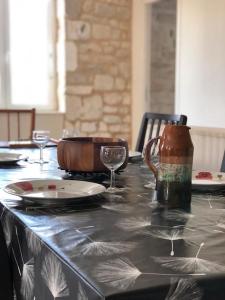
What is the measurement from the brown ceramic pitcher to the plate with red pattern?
237 mm

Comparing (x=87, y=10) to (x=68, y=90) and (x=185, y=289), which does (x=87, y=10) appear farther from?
(x=185, y=289)

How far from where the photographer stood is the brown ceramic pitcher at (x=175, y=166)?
1174mm

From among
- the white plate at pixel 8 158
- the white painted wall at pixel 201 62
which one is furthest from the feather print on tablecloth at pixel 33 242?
the white painted wall at pixel 201 62

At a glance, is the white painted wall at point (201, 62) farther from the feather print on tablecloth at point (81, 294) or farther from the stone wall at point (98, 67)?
the feather print on tablecloth at point (81, 294)

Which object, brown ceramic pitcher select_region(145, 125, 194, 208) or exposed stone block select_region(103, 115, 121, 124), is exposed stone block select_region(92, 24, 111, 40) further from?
brown ceramic pitcher select_region(145, 125, 194, 208)

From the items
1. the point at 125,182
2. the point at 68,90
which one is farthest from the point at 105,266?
the point at 68,90

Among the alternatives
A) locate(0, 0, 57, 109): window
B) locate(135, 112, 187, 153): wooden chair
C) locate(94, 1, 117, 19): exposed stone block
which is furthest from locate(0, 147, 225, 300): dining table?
locate(94, 1, 117, 19): exposed stone block

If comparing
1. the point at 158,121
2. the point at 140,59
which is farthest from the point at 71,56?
the point at 158,121

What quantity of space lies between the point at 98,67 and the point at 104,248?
414 cm

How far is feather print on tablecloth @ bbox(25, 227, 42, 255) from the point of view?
90 centimetres

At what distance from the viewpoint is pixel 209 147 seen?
390 centimetres

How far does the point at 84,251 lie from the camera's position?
810 mm

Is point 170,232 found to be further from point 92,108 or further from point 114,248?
point 92,108

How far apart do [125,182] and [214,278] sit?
0.90 m
